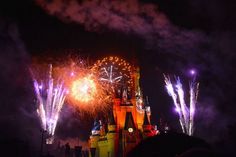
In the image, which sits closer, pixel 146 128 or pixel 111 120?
pixel 111 120

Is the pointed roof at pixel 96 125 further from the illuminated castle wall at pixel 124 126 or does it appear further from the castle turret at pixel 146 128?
the castle turret at pixel 146 128

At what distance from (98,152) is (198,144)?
2209 inches

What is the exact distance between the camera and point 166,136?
46.0 meters

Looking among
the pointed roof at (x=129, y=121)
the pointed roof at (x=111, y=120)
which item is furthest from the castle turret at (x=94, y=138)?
the pointed roof at (x=129, y=121)

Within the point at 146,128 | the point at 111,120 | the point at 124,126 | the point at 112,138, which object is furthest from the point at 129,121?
the point at 112,138

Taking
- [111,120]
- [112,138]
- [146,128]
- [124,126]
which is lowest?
[112,138]

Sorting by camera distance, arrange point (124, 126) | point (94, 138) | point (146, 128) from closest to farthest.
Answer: point (124, 126), point (146, 128), point (94, 138)

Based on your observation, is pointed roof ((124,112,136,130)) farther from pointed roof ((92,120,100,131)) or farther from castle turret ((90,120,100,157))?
pointed roof ((92,120,100,131))

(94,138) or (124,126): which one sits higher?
(124,126)

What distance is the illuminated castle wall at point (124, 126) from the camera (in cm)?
8850

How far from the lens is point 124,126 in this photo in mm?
92125

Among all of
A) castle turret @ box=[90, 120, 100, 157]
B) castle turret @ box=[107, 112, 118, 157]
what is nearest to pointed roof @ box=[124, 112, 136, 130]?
castle turret @ box=[107, 112, 118, 157]

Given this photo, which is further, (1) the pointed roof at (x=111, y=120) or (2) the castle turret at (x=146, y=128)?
(1) the pointed roof at (x=111, y=120)

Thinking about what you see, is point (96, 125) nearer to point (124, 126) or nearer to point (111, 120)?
point (111, 120)
